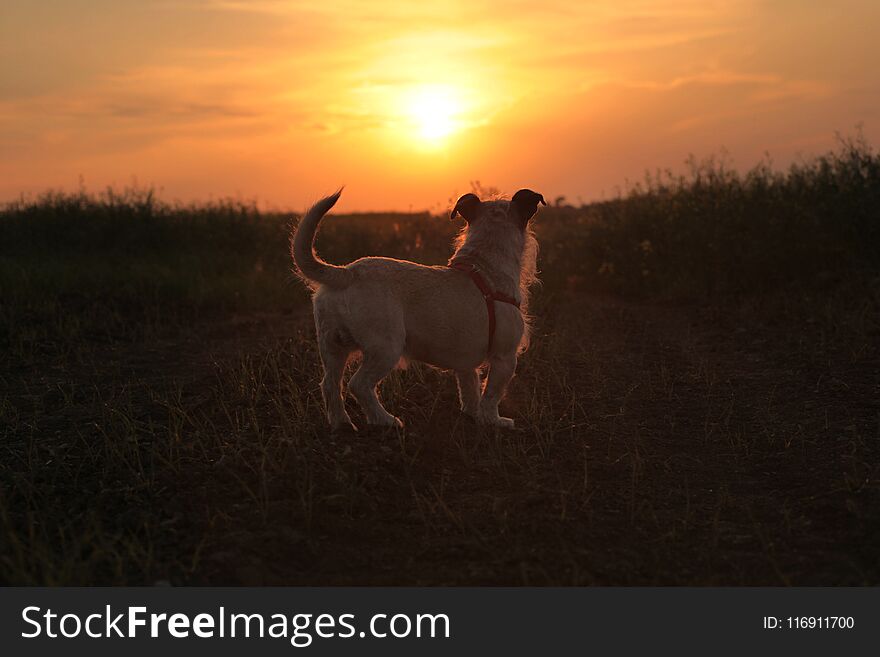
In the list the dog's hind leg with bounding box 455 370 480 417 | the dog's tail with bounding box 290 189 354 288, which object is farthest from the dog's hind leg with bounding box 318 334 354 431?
the dog's hind leg with bounding box 455 370 480 417

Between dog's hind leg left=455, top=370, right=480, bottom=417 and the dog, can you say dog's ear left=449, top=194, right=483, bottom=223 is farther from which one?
dog's hind leg left=455, top=370, right=480, bottom=417

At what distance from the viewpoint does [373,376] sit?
5.85 m

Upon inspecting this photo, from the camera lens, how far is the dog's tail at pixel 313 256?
579 cm

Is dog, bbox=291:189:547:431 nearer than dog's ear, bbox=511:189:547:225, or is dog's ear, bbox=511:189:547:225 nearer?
dog, bbox=291:189:547:431

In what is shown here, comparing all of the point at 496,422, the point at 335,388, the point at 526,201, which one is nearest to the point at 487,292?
the point at 526,201

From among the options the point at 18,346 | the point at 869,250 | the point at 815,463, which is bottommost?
the point at 815,463

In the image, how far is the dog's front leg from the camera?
655 cm

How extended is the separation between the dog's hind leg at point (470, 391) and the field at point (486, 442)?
16 centimetres

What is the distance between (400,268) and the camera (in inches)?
237

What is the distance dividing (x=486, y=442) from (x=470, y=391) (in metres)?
0.60

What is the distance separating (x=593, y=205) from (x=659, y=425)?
60.3 ft

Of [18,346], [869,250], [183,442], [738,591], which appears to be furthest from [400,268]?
[869,250]

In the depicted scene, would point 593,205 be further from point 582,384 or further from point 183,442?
point 183,442

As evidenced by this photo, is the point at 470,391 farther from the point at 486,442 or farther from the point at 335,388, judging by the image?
the point at 335,388
